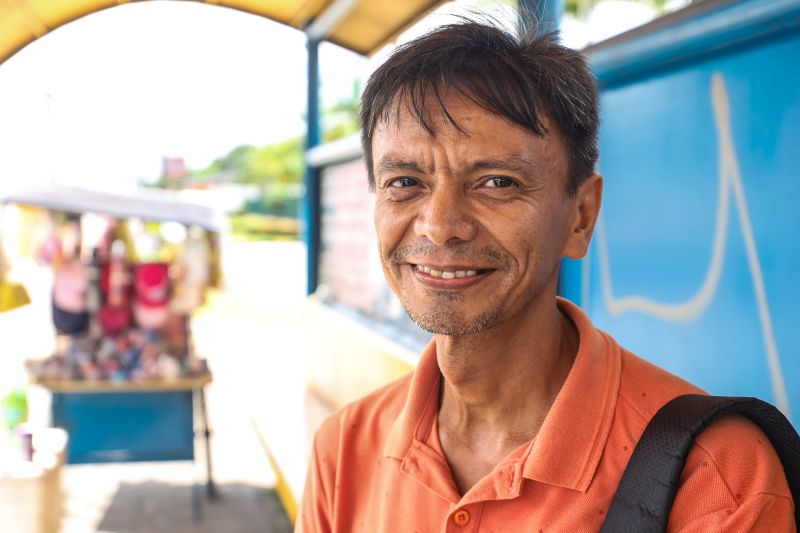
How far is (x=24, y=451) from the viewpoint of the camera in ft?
13.1

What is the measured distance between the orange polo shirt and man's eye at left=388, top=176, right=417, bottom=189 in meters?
0.37

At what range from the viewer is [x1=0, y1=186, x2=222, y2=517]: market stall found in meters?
4.60

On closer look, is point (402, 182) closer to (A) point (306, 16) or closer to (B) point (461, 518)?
(B) point (461, 518)

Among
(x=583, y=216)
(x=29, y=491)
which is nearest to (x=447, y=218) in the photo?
(x=583, y=216)

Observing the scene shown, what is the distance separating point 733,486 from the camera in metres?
1.10

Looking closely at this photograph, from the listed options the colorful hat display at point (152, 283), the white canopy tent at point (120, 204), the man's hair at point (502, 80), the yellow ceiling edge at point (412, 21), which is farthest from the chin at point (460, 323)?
the colorful hat display at point (152, 283)

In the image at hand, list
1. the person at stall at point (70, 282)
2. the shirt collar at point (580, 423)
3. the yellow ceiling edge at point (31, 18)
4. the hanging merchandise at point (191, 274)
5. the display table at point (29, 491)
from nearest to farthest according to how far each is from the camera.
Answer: the shirt collar at point (580, 423), the yellow ceiling edge at point (31, 18), the display table at point (29, 491), the person at stall at point (70, 282), the hanging merchandise at point (191, 274)

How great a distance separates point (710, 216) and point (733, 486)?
0.95 meters

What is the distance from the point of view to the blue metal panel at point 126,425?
4668 millimetres

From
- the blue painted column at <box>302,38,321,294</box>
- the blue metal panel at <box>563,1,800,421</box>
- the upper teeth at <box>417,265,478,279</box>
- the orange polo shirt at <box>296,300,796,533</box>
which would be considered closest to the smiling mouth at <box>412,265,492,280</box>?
the upper teeth at <box>417,265,478,279</box>

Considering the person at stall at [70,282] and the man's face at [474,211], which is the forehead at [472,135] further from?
the person at stall at [70,282]

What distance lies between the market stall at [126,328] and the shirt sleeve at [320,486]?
323 centimetres

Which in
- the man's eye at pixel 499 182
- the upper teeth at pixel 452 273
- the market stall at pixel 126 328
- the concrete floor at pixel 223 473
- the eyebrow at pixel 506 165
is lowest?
the concrete floor at pixel 223 473

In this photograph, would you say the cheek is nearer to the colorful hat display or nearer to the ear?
the ear
